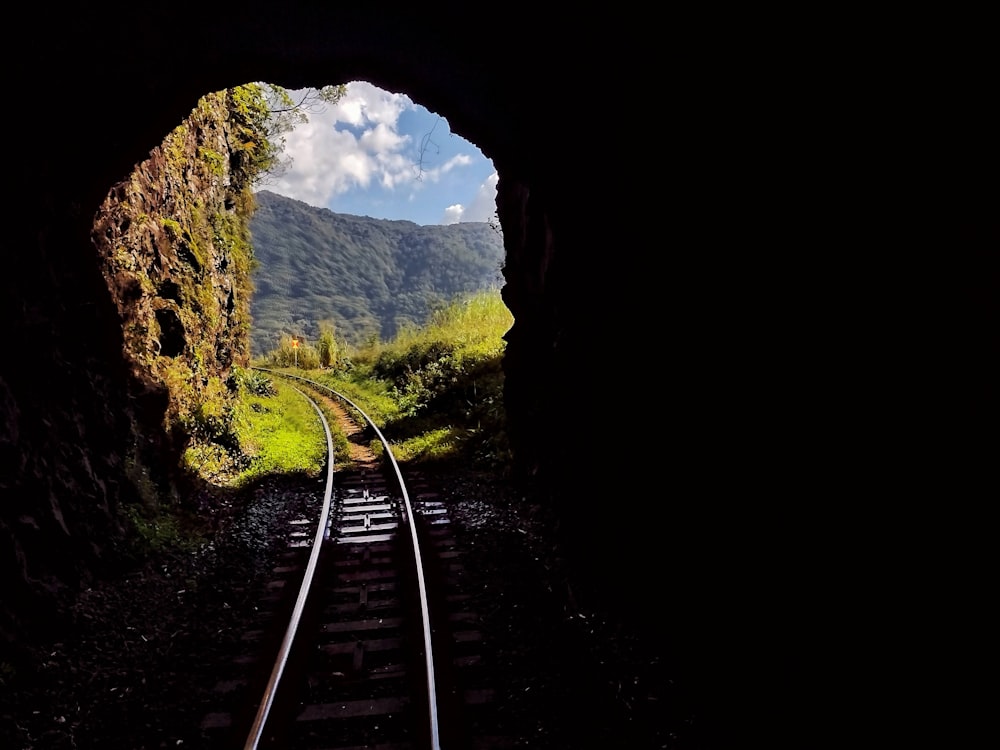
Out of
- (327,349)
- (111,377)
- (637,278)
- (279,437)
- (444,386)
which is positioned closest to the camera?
(637,278)

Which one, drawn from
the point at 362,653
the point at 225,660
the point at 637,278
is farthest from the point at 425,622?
the point at 637,278

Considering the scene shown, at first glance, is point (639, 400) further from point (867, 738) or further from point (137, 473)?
point (137, 473)

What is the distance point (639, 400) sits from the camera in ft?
16.6

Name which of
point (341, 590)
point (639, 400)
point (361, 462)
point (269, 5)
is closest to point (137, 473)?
point (341, 590)

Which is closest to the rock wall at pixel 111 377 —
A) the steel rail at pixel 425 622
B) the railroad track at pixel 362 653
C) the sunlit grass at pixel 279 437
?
the sunlit grass at pixel 279 437

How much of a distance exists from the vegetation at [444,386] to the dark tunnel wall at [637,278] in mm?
4446

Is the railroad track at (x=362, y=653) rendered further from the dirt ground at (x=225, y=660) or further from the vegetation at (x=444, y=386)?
the vegetation at (x=444, y=386)

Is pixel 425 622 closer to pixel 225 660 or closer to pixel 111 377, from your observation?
pixel 225 660

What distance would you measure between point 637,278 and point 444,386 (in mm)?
12150

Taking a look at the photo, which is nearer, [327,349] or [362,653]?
[362,653]

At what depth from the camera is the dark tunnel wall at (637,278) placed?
9.52ft

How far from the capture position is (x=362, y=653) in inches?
191

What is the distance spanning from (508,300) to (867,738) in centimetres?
788

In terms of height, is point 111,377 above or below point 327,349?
above
